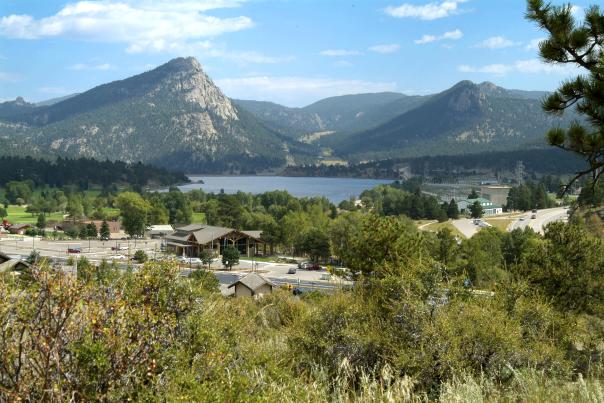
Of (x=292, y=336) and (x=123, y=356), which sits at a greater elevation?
(x=123, y=356)

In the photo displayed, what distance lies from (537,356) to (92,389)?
780 cm

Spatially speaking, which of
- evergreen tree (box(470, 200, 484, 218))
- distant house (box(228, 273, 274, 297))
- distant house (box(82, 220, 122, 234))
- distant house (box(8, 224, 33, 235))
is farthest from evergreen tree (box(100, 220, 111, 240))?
evergreen tree (box(470, 200, 484, 218))

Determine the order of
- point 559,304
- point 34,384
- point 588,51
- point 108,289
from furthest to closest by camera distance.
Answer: point 559,304 → point 588,51 → point 108,289 → point 34,384

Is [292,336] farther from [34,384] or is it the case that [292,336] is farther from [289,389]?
[34,384]

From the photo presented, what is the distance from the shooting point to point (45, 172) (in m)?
159

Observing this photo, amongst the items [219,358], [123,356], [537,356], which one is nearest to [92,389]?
[123,356]

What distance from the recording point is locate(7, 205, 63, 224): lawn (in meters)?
96.0

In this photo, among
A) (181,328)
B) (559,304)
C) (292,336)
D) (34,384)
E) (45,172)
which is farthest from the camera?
(45,172)

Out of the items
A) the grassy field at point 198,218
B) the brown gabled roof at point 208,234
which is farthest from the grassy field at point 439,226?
the grassy field at point 198,218

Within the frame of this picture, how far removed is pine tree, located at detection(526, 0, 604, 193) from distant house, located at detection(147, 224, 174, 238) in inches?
3022

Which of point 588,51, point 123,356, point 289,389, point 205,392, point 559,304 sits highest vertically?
point 588,51

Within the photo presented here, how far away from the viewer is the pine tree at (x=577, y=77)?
8.20m

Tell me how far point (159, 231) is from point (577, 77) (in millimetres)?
81882

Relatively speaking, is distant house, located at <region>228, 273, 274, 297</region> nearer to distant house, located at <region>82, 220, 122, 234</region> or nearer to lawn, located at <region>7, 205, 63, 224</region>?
distant house, located at <region>82, 220, 122, 234</region>
